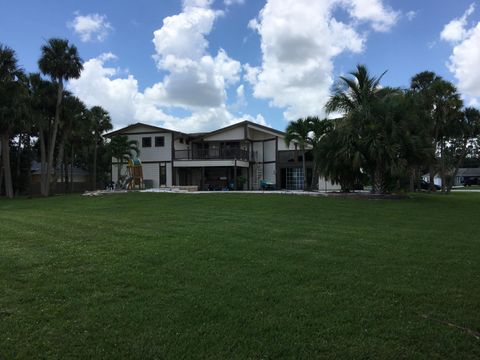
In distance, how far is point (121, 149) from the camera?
35.7m

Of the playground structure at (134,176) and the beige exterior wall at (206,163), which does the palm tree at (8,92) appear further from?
the beige exterior wall at (206,163)

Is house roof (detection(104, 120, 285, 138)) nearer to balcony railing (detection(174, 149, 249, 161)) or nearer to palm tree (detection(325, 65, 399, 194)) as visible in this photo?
balcony railing (detection(174, 149, 249, 161))

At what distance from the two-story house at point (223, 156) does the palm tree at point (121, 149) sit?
3.23 ft

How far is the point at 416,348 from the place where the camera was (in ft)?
13.0

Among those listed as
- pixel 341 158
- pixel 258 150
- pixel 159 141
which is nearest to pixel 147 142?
pixel 159 141

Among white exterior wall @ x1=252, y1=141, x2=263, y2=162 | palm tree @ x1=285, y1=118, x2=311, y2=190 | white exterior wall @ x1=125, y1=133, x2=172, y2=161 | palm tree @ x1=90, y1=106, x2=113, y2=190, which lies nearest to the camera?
palm tree @ x1=285, y1=118, x2=311, y2=190

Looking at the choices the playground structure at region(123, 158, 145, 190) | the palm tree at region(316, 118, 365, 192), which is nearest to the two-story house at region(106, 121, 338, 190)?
the playground structure at region(123, 158, 145, 190)

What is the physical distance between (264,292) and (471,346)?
2.30m

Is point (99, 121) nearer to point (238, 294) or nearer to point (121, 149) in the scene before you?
point (121, 149)

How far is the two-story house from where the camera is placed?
3625cm

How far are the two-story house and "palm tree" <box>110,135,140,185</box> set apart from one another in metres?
0.99

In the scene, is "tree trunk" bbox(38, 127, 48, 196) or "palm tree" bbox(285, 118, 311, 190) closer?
"palm tree" bbox(285, 118, 311, 190)

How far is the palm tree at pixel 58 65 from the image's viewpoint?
31953 mm

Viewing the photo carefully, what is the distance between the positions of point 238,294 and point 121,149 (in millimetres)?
32015
